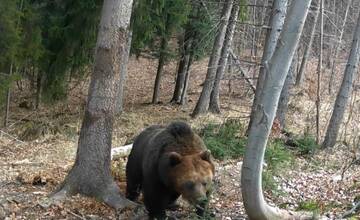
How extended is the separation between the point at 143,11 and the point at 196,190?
13.1 metres

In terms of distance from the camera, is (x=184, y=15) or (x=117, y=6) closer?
(x=117, y=6)

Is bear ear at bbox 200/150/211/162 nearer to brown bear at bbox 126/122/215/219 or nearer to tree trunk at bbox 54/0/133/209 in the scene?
brown bear at bbox 126/122/215/219

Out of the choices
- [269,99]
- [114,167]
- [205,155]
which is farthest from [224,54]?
[269,99]

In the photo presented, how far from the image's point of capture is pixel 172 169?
299 inches

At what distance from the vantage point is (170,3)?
22203 mm

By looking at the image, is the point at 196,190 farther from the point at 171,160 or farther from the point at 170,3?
the point at 170,3

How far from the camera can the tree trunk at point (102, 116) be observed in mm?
8180

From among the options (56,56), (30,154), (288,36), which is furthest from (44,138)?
(288,36)

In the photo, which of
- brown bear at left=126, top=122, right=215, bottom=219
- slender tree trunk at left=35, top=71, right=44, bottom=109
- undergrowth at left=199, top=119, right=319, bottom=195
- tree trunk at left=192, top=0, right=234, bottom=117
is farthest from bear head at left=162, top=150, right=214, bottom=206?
slender tree trunk at left=35, top=71, right=44, bottom=109

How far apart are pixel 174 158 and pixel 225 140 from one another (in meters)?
5.60

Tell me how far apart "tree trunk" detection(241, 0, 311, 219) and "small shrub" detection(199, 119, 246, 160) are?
5.40m

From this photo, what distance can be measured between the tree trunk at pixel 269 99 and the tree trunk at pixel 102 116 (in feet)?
8.51

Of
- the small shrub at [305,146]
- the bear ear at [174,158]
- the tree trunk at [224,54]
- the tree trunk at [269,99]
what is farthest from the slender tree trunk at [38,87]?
the tree trunk at [269,99]

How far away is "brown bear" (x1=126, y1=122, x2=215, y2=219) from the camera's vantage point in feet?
24.5
